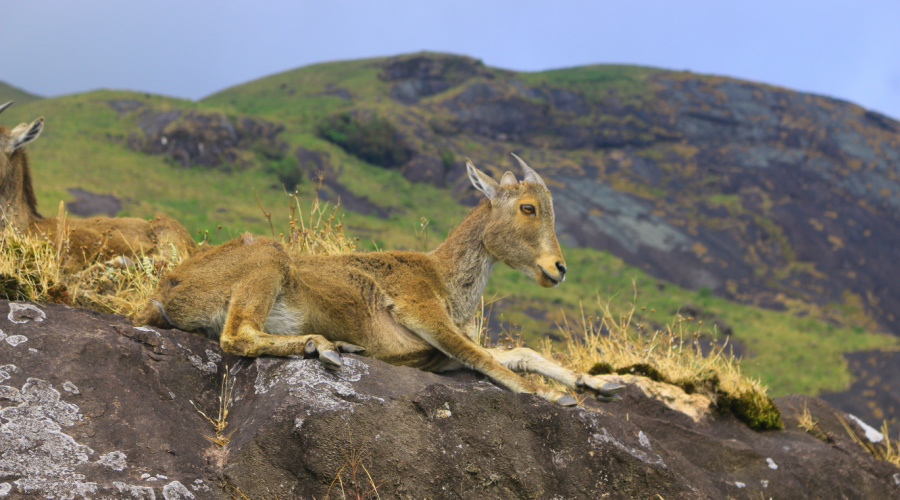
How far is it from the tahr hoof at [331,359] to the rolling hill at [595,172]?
61975mm

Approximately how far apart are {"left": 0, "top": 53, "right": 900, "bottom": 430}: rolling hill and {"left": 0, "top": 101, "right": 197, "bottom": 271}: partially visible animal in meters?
54.1

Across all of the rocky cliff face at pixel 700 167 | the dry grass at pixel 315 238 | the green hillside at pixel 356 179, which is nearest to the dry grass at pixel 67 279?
the dry grass at pixel 315 238

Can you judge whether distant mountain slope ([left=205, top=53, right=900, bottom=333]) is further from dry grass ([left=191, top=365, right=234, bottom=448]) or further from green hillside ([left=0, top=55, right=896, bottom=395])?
dry grass ([left=191, top=365, right=234, bottom=448])

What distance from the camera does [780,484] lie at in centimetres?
738

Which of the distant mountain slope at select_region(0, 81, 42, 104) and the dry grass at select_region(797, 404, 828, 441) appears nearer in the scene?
the dry grass at select_region(797, 404, 828, 441)

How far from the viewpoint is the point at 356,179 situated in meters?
106

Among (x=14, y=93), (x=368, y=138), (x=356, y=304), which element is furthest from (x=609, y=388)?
(x=14, y=93)

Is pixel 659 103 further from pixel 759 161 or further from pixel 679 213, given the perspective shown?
pixel 679 213

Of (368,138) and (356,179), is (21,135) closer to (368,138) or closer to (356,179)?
(356,179)

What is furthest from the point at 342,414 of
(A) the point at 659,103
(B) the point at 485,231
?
(A) the point at 659,103

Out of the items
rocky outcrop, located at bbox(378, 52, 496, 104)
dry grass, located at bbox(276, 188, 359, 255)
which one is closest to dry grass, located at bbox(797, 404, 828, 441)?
dry grass, located at bbox(276, 188, 359, 255)

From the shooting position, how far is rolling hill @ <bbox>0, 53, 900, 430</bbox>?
83875 millimetres

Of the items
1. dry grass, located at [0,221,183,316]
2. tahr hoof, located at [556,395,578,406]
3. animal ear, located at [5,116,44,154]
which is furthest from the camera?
animal ear, located at [5,116,44,154]

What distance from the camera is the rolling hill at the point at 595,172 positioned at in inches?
3302
